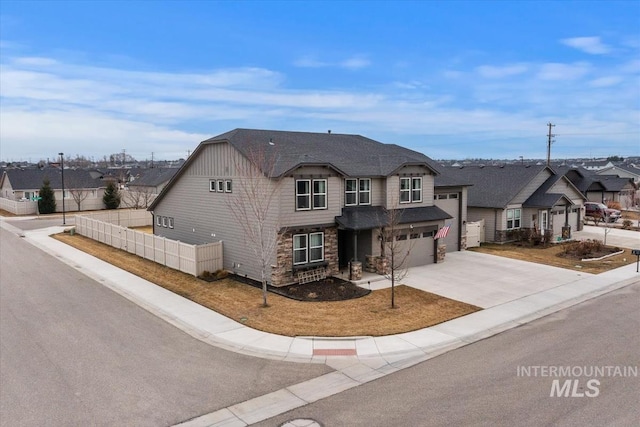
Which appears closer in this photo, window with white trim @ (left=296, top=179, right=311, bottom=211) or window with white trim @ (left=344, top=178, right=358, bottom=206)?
window with white trim @ (left=296, top=179, right=311, bottom=211)

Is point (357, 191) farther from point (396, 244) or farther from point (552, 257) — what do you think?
point (552, 257)

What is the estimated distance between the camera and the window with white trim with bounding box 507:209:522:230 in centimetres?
3450

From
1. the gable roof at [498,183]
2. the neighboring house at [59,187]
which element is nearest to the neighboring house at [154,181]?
the neighboring house at [59,187]

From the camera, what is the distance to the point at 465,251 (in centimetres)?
3003

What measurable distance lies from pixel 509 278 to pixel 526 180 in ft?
52.1

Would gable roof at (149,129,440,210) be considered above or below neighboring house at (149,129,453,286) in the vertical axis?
above

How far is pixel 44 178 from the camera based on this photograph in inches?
2456

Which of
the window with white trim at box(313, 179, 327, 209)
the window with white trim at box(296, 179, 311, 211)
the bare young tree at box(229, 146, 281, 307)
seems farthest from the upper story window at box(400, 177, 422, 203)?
the bare young tree at box(229, 146, 281, 307)

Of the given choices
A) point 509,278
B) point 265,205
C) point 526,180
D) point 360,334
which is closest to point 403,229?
point 509,278

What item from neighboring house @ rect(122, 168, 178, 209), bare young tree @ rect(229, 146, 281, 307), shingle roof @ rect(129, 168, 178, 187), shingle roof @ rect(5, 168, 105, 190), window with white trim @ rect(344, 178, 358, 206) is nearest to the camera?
bare young tree @ rect(229, 146, 281, 307)

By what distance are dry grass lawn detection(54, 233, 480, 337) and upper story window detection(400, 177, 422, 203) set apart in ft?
21.8

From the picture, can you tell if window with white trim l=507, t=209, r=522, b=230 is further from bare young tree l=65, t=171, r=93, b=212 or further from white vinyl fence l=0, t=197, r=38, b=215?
white vinyl fence l=0, t=197, r=38, b=215

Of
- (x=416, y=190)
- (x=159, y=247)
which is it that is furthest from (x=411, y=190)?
(x=159, y=247)

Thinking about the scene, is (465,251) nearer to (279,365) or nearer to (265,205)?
(265,205)
